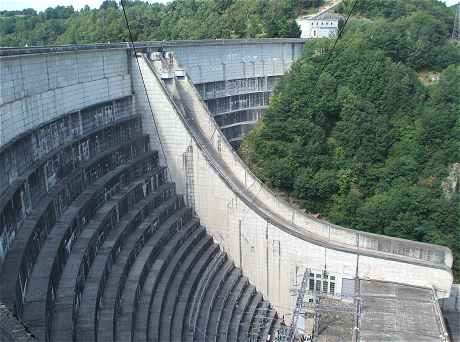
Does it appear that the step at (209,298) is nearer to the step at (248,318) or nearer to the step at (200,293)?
the step at (200,293)

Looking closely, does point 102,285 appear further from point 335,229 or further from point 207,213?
point 335,229

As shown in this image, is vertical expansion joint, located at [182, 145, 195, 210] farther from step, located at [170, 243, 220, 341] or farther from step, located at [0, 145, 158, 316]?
step, located at [0, 145, 158, 316]

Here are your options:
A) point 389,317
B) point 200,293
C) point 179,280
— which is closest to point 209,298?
point 200,293

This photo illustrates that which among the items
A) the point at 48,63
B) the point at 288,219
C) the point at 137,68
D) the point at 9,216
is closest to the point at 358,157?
the point at 288,219

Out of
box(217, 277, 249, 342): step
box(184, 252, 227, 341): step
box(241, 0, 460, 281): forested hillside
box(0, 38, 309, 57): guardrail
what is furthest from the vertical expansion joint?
box(241, 0, 460, 281): forested hillside

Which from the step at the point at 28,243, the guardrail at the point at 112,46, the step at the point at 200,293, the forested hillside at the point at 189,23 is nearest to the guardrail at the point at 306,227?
the guardrail at the point at 112,46

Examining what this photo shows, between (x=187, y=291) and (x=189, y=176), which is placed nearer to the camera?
(x=187, y=291)

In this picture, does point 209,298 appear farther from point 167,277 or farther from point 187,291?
point 167,277
